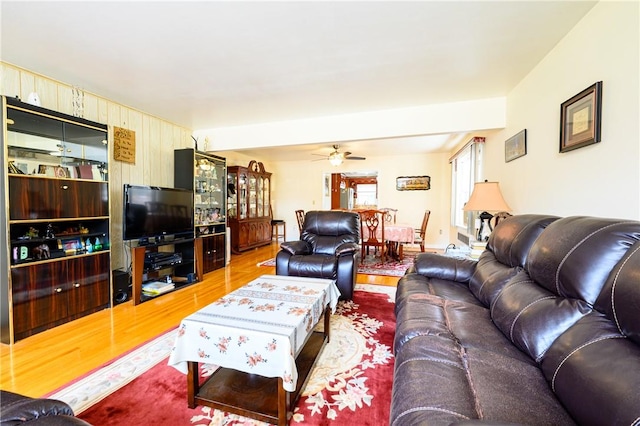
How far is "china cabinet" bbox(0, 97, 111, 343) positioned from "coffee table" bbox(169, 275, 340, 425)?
6.01ft

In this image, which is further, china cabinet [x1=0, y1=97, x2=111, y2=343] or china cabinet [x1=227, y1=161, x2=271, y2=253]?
china cabinet [x1=227, y1=161, x2=271, y2=253]

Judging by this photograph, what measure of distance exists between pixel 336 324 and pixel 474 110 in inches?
117

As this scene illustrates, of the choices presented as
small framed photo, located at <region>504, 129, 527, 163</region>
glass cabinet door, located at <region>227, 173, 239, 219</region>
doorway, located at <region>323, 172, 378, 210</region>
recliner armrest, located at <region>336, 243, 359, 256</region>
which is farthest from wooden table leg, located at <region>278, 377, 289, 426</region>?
doorway, located at <region>323, 172, 378, 210</region>

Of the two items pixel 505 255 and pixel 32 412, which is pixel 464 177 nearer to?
pixel 505 255

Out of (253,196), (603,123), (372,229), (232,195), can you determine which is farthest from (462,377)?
(253,196)

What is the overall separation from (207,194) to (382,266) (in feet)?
10.2

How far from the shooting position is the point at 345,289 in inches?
115

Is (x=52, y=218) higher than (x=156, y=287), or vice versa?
(x=52, y=218)

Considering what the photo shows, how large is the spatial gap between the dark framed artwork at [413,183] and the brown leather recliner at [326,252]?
11.7ft

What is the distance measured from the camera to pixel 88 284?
268 cm

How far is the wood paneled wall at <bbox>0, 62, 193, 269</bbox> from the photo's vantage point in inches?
101

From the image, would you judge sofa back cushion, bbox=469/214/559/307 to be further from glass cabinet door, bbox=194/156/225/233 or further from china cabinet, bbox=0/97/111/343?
glass cabinet door, bbox=194/156/225/233

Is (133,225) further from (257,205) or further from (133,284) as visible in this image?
(257,205)

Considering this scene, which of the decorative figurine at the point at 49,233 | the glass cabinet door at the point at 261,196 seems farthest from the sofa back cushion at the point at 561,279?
the glass cabinet door at the point at 261,196
